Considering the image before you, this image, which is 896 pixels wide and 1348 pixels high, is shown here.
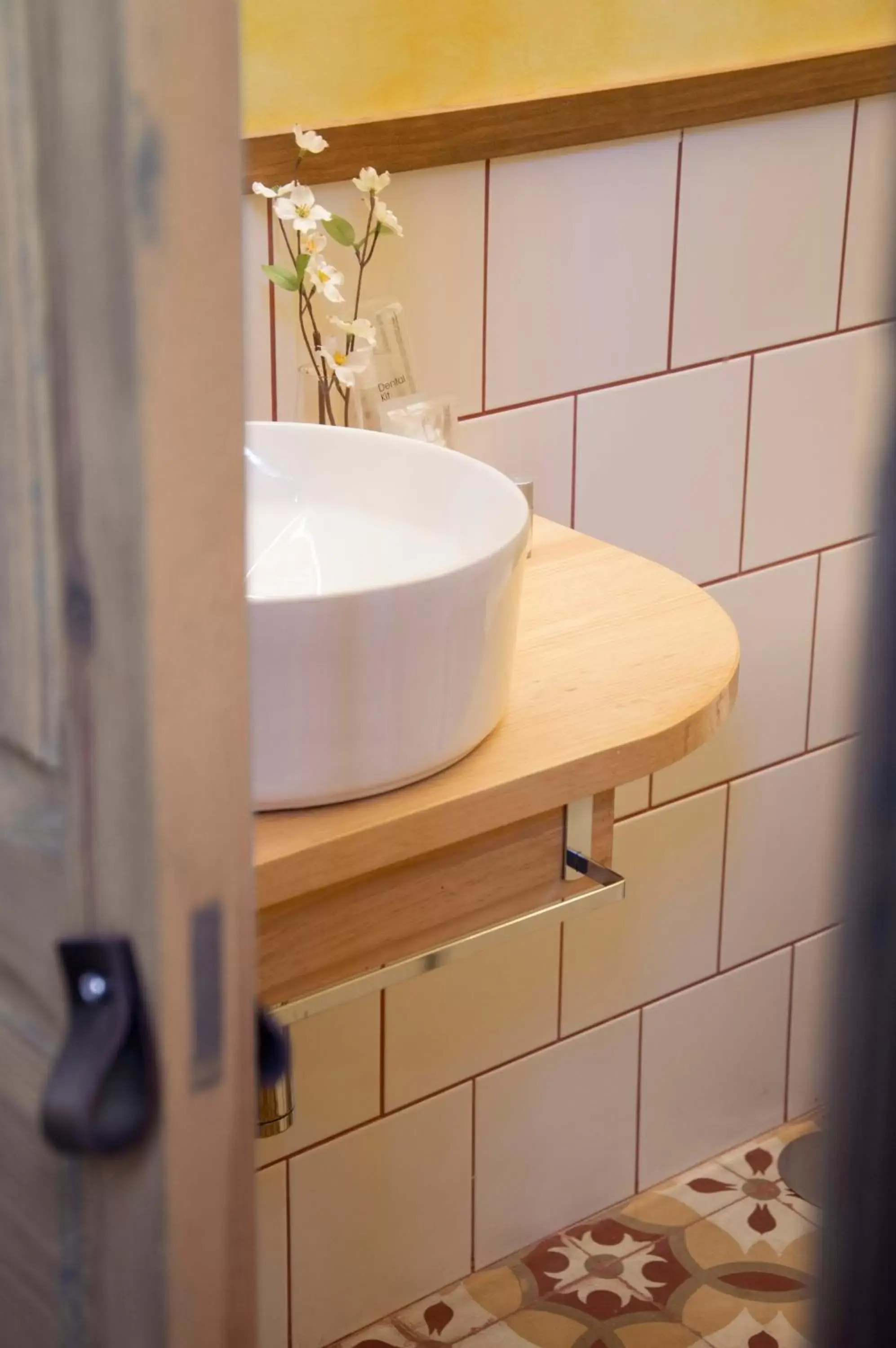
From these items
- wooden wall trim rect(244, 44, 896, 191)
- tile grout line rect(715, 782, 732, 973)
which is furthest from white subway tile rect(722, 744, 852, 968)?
wooden wall trim rect(244, 44, 896, 191)

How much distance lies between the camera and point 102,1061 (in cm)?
59

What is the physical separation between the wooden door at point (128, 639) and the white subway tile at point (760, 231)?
1.28 meters

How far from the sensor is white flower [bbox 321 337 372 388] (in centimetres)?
140

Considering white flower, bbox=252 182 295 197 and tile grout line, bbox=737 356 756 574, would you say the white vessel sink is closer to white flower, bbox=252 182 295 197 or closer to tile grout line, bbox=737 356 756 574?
white flower, bbox=252 182 295 197

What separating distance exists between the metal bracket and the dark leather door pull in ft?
1.64

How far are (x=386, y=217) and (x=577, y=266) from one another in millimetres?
293

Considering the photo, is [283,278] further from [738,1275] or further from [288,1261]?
[738,1275]

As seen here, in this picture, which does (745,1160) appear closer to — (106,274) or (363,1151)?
(363,1151)

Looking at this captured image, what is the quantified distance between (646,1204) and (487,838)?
1106mm

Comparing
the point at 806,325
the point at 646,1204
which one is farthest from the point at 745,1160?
the point at 806,325

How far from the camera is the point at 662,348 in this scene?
1.75m

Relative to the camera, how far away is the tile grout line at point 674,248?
169cm

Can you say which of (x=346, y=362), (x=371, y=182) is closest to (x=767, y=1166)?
(x=346, y=362)

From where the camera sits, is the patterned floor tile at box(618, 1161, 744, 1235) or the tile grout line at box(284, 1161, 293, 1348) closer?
the tile grout line at box(284, 1161, 293, 1348)
